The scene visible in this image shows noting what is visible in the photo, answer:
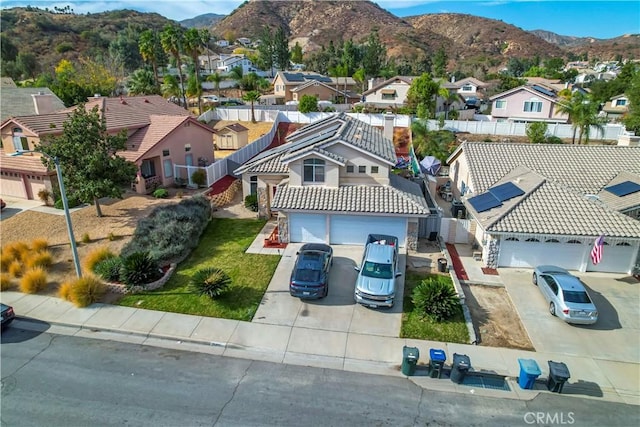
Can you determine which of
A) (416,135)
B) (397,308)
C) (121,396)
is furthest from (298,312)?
(416,135)

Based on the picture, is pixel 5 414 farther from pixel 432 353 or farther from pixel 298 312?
pixel 432 353

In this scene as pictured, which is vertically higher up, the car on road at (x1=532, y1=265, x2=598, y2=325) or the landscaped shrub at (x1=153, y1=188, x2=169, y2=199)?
the landscaped shrub at (x1=153, y1=188, x2=169, y2=199)

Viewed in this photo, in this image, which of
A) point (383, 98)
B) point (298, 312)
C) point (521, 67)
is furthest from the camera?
point (521, 67)

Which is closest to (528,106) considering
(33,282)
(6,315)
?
(33,282)

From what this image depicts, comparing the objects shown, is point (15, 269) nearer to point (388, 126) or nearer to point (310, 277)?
point (310, 277)

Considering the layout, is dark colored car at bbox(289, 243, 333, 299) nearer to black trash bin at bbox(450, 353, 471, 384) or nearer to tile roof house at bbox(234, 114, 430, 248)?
tile roof house at bbox(234, 114, 430, 248)

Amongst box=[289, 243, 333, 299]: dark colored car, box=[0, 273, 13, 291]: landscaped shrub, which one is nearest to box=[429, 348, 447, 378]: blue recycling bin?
box=[289, 243, 333, 299]: dark colored car

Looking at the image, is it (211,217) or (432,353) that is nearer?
(432,353)
